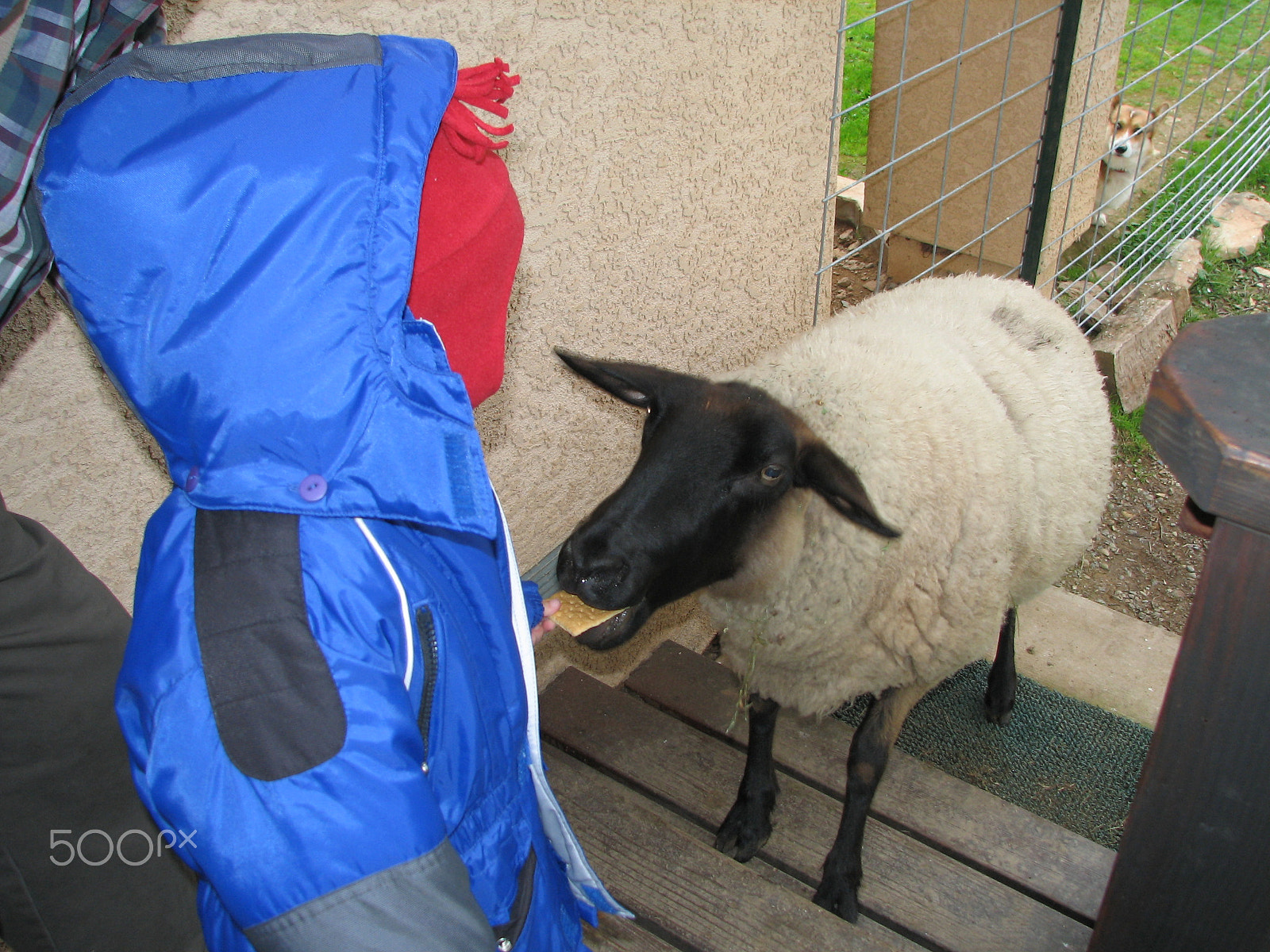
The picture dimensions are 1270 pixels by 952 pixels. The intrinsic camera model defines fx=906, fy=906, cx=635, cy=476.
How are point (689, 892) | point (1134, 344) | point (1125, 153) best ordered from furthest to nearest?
point (1125, 153) < point (1134, 344) < point (689, 892)

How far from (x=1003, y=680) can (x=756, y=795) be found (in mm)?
1080

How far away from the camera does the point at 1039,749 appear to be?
113 inches

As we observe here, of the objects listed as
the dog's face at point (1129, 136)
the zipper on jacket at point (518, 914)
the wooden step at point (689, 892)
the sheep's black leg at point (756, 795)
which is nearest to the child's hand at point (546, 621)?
the zipper on jacket at point (518, 914)

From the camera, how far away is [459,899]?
1.07 m

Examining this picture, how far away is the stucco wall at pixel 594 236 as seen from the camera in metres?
1.63

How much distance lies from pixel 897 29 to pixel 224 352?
4.63 metres

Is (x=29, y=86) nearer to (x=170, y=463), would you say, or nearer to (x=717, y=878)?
(x=170, y=463)

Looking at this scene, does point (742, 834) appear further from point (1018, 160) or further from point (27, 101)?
point (1018, 160)

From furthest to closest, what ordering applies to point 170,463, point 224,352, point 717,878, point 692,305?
1. point 692,305
2. point 717,878
3. point 170,463
4. point 224,352

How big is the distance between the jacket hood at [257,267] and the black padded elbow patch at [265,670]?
85mm

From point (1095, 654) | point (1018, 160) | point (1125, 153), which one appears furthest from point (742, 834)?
point (1125, 153)

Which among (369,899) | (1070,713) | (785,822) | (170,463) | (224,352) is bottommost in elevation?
(1070,713)

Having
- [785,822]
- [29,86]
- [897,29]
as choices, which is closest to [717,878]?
[785,822]

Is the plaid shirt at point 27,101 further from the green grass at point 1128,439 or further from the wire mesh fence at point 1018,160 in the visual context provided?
the green grass at point 1128,439
